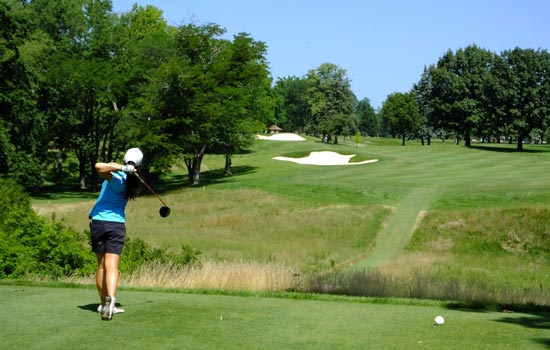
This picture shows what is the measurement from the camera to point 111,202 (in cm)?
827

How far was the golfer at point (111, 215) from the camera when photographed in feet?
Result: 26.5

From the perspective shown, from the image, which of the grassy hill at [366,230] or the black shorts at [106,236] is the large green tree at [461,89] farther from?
the black shorts at [106,236]

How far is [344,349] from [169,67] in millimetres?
45890

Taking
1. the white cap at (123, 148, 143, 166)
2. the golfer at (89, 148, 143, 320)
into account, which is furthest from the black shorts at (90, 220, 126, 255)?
the white cap at (123, 148, 143, 166)

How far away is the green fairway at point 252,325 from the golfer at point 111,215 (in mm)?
577

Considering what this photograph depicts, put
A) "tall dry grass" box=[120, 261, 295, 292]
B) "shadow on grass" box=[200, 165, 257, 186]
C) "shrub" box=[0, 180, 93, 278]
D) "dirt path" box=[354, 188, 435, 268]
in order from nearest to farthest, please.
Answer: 1. "tall dry grass" box=[120, 261, 295, 292]
2. "shrub" box=[0, 180, 93, 278]
3. "dirt path" box=[354, 188, 435, 268]
4. "shadow on grass" box=[200, 165, 257, 186]

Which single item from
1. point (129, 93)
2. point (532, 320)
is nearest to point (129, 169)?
point (532, 320)

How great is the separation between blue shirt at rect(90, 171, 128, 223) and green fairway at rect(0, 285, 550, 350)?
118cm

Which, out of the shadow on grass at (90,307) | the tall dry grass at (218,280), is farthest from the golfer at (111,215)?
the tall dry grass at (218,280)

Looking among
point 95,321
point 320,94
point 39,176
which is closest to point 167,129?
point 39,176

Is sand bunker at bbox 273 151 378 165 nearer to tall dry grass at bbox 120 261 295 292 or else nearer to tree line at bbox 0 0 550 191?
tree line at bbox 0 0 550 191

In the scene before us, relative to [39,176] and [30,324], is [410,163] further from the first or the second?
[30,324]

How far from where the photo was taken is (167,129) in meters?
51.4

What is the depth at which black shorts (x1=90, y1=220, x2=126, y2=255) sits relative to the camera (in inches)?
322
